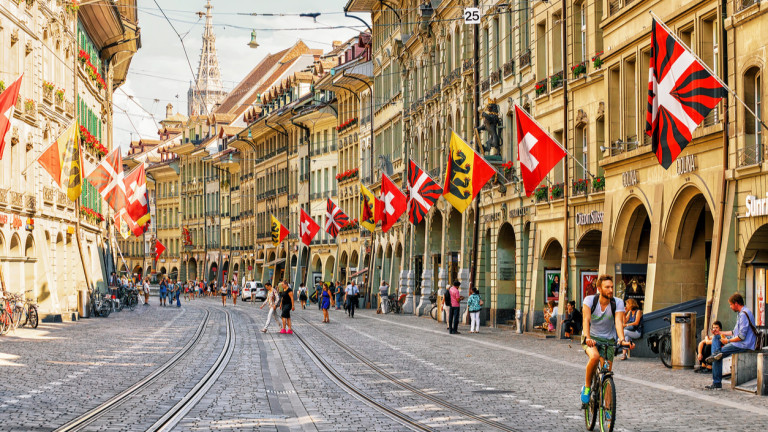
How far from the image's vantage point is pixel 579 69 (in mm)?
33469

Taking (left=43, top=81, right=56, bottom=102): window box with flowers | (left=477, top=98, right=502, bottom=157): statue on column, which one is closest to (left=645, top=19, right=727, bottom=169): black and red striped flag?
(left=477, top=98, right=502, bottom=157): statue on column

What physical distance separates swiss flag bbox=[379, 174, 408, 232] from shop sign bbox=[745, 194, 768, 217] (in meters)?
22.8

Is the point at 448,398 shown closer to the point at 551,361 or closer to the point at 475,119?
the point at 551,361

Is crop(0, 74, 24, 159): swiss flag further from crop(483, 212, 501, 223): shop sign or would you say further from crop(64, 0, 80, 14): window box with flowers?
crop(64, 0, 80, 14): window box with flowers

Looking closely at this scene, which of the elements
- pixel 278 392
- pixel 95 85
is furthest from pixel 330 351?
pixel 95 85

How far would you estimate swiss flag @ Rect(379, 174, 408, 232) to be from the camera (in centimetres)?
4478

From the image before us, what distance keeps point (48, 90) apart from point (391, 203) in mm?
12869

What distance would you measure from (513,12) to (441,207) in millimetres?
13404

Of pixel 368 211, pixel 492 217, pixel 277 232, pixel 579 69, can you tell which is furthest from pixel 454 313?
pixel 277 232

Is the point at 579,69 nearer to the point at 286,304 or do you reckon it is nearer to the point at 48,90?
the point at 286,304

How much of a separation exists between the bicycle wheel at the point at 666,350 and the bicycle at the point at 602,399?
33.6ft

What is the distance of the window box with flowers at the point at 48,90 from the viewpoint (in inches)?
1683

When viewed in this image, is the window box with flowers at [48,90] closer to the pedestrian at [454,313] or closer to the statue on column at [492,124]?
the statue on column at [492,124]

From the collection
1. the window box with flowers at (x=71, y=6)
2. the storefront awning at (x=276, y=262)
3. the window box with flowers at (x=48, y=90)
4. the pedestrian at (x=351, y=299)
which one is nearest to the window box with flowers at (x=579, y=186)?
the pedestrian at (x=351, y=299)
